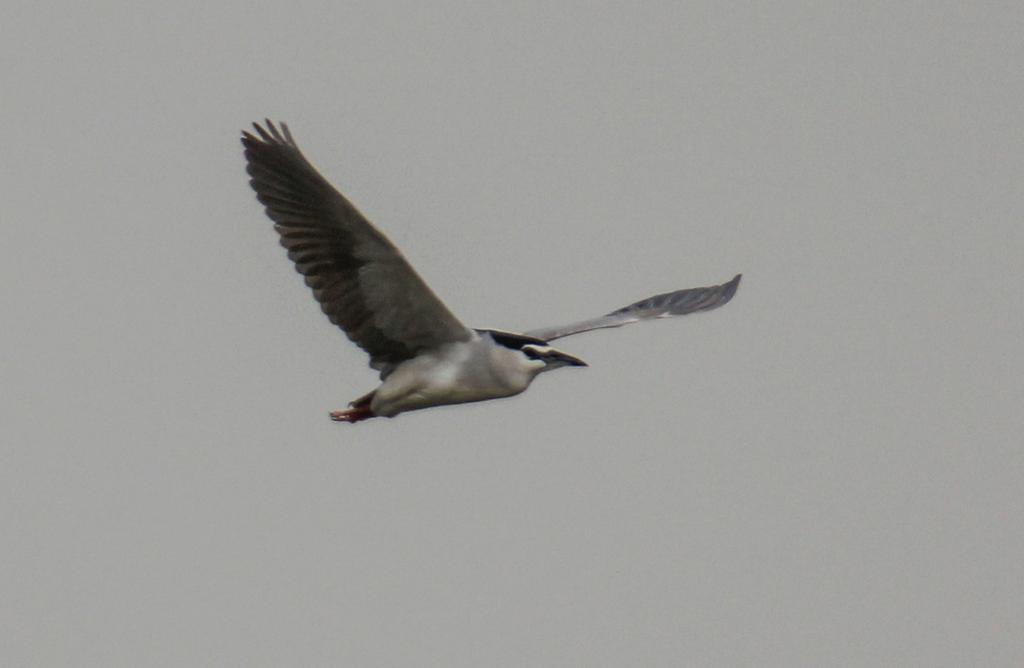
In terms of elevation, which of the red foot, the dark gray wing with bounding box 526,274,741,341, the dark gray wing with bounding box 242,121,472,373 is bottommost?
the dark gray wing with bounding box 526,274,741,341

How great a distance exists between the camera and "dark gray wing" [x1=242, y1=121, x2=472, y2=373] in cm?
1739

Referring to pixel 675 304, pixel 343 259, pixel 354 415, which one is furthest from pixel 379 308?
pixel 675 304

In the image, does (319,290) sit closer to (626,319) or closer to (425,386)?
(425,386)

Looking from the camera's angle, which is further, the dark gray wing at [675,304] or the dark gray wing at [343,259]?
the dark gray wing at [675,304]

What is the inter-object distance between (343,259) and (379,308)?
0.54 meters

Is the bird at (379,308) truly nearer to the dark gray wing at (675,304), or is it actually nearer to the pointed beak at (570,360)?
the pointed beak at (570,360)

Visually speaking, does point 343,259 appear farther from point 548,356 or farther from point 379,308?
point 548,356

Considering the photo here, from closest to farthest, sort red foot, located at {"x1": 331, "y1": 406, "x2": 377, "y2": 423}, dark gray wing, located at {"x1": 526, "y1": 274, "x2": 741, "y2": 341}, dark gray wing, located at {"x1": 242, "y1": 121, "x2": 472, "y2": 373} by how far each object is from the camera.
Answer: dark gray wing, located at {"x1": 242, "y1": 121, "x2": 472, "y2": 373} → red foot, located at {"x1": 331, "y1": 406, "x2": 377, "y2": 423} → dark gray wing, located at {"x1": 526, "y1": 274, "x2": 741, "y2": 341}

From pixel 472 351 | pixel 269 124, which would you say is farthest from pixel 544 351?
pixel 269 124

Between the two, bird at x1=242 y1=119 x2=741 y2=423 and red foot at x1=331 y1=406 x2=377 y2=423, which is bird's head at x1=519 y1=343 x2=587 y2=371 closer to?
bird at x1=242 y1=119 x2=741 y2=423

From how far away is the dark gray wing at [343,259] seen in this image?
17391 millimetres

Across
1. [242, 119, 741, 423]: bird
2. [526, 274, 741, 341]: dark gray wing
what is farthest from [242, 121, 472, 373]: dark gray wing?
[526, 274, 741, 341]: dark gray wing

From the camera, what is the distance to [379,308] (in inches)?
704

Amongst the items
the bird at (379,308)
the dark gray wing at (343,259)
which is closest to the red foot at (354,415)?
the bird at (379,308)
